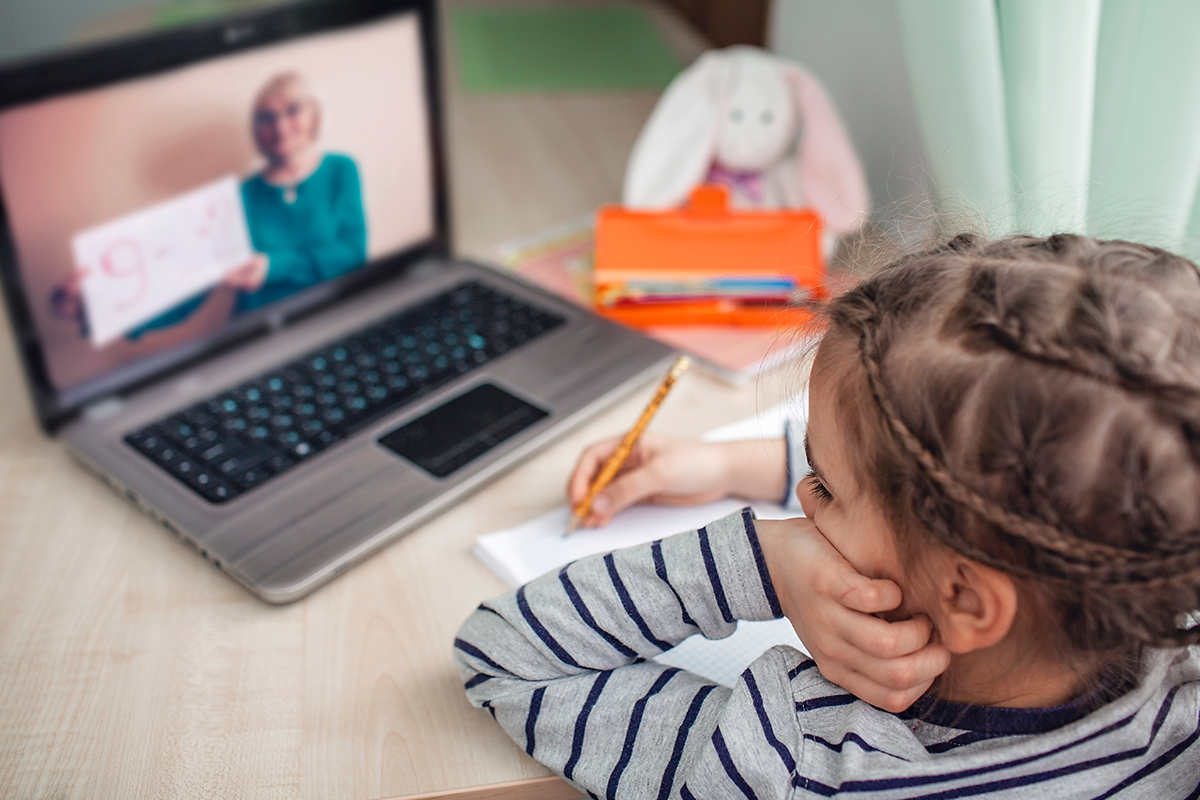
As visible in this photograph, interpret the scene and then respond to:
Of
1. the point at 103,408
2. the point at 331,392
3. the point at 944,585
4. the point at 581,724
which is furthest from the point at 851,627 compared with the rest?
the point at 103,408

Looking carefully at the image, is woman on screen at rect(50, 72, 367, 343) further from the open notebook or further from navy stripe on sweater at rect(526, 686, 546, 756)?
navy stripe on sweater at rect(526, 686, 546, 756)

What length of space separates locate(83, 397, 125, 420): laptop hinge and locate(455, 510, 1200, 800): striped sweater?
0.38 metres

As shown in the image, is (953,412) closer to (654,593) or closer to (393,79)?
(654,593)

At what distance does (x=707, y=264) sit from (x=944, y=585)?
22.5 inches

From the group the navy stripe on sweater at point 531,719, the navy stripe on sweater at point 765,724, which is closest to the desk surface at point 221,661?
the navy stripe on sweater at point 531,719

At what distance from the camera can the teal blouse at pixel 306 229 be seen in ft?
2.70

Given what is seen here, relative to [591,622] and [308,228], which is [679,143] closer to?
[308,228]

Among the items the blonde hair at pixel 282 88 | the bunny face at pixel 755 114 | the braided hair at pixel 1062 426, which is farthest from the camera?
the bunny face at pixel 755 114

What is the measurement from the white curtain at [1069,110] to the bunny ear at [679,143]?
0.30m

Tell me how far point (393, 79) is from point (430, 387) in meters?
0.31

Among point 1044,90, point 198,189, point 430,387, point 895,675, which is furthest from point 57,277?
point 1044,90

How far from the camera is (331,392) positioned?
762 mm

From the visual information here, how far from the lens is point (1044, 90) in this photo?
2.31 feet

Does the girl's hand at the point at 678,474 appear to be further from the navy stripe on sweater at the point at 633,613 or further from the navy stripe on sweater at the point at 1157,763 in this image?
the navy stripe on sweater at the point at 1157,763
